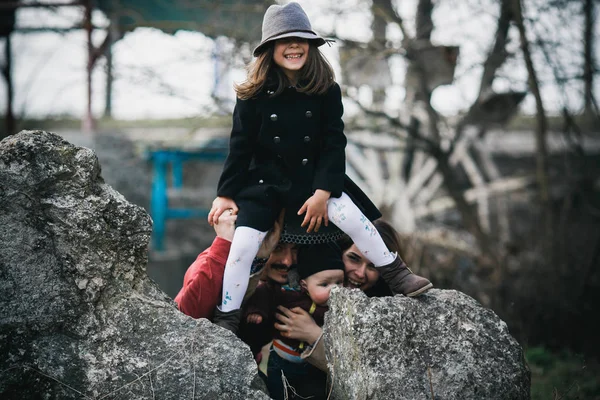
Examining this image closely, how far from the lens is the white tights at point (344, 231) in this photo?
261 cm

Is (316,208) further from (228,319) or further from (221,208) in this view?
(228,319)

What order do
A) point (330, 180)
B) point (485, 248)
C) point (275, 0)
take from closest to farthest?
point (330, 180) → point (275, 0) → point (485, 248)

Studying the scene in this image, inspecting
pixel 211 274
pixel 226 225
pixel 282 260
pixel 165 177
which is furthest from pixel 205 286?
pixel 165 177

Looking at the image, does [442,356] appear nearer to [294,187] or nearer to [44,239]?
[294,187]

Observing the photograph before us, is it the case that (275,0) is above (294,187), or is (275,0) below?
above

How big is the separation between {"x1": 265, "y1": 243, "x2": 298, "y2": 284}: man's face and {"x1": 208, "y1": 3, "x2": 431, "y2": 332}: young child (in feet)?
0.65

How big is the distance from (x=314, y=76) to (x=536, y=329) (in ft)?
13.0

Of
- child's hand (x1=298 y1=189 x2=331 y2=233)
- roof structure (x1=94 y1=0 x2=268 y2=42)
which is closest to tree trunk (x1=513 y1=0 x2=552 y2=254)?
roof structure (x1=94 y1=0 x2=268 y2=42)

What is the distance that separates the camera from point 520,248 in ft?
21.7

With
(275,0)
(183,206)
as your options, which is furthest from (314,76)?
(183,206)

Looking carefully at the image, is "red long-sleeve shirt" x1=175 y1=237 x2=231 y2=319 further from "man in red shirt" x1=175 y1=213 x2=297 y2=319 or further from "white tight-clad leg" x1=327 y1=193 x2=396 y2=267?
"white tight-clad leg" x1=327 y1=193 x2=396 y2=267

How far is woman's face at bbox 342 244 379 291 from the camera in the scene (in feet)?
9.61

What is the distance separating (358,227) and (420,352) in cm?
56

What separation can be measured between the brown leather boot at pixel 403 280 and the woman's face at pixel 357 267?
0.79 ft
